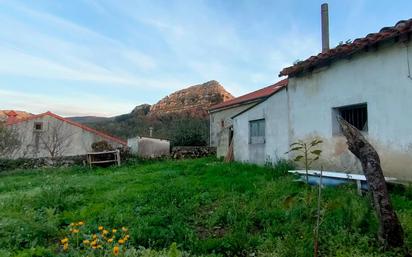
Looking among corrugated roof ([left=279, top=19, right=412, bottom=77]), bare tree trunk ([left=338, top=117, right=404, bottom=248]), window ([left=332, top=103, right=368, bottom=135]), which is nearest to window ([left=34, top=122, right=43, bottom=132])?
corrugated roof ([left=279, top=19, right=412, bottom=77])

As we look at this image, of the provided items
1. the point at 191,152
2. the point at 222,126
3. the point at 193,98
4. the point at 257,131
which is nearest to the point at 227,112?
the point at 222,126

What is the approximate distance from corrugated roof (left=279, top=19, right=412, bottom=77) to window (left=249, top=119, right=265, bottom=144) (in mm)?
2691

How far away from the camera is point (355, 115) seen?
7.84 m

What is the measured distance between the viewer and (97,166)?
56.7ft

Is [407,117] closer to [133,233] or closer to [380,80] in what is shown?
[380,80]

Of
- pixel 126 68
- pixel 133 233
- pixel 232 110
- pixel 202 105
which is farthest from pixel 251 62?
pixel 202 105

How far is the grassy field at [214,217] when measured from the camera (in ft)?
13.4

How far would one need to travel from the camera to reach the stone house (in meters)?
16.5

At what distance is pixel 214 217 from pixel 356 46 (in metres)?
5.11

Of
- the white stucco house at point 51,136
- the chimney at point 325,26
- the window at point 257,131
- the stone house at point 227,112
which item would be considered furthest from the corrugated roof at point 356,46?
the white stucco house at point 51,136

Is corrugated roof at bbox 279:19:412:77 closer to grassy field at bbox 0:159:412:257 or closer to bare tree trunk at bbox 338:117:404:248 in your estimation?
grassy field at bbox 0:159:412:257

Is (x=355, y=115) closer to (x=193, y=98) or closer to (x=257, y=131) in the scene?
(x=257, y=131)

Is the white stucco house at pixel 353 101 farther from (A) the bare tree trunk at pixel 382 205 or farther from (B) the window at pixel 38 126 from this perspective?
(B) the window at pixel 38 126

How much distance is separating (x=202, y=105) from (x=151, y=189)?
110 ft
